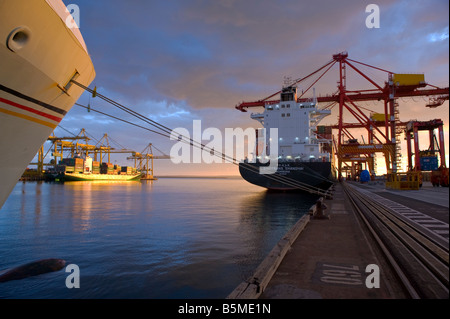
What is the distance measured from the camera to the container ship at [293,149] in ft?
102

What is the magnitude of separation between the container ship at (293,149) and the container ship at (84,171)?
7665 cm

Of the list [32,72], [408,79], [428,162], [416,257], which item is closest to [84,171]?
[408,79]

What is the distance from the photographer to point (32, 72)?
542 cm

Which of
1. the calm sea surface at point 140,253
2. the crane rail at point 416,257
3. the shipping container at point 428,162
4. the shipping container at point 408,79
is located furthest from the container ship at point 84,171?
the crane rail at point 416,257

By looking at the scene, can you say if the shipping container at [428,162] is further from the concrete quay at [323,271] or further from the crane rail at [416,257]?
the concrete quay at [323,271]

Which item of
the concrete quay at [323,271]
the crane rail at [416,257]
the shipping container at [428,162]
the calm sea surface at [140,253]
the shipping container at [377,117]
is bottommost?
the calm sea surface at [140,253]

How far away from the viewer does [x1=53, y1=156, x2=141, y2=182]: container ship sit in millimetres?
87375

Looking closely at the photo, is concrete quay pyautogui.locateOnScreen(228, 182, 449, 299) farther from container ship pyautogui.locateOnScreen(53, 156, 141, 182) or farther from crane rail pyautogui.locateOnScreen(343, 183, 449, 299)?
container ship pyautogui.locateOnScreen(53, 156, 141, 182)

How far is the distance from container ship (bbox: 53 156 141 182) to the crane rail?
97333 millimetres

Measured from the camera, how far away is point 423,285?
3.65 meters

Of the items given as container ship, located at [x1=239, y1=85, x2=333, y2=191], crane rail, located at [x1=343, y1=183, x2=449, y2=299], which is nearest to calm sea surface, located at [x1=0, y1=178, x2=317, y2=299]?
crane rail, located at [x1=343, y1=183, x2=449, y2=299]
